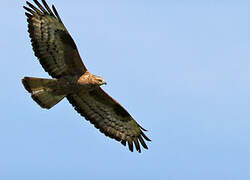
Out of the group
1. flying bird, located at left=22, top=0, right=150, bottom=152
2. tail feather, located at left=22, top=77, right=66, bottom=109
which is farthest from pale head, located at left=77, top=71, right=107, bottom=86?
tail feather, located at left=22, top=77, right=66, bottom=109

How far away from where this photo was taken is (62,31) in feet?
64.0

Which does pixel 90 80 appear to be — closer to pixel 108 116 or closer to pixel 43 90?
pixel 43 90

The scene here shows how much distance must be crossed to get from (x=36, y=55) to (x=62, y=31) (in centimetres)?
96

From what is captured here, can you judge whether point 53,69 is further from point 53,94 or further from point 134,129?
point 134,129

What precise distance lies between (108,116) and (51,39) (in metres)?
2.87

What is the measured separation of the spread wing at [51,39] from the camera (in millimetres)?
19453

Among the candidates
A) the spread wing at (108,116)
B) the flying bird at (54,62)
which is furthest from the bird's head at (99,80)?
the spread wing at (108,116)

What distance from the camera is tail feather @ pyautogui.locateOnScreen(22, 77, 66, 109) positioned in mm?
19375

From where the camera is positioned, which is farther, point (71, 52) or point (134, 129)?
point (134, 129)

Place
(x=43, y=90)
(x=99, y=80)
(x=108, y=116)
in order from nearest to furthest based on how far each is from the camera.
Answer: (x=99, y=80), (x=43, y=90), (x=108, y=116)

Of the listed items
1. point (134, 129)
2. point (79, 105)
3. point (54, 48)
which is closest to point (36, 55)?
point (54, 48)

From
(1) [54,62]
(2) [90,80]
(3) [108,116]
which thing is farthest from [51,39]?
(3) [108,116]

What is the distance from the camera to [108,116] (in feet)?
67.9

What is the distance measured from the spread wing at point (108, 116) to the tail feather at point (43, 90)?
80 centimetres
